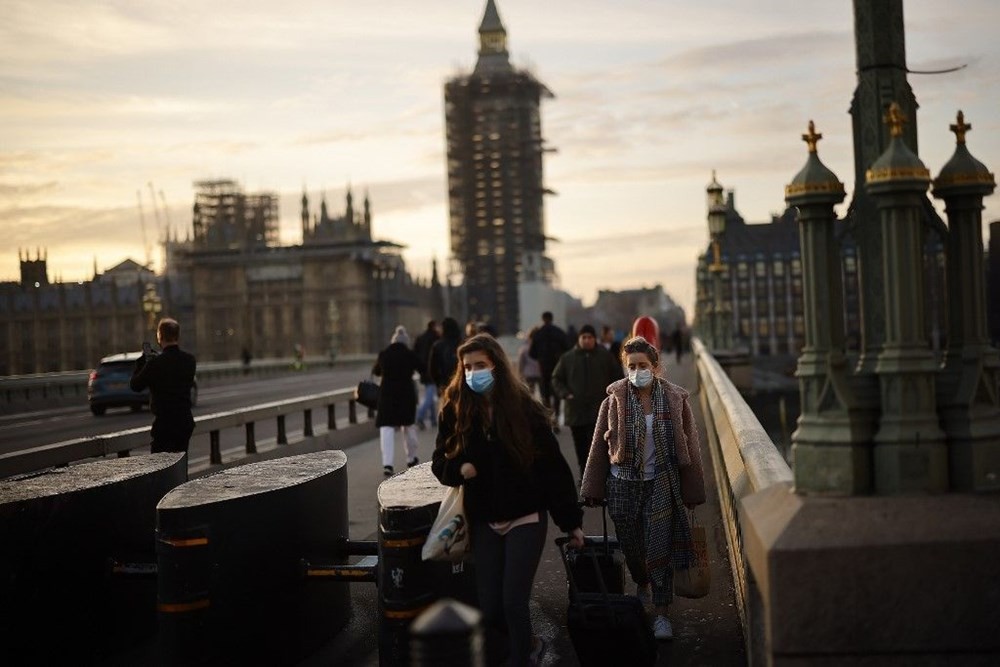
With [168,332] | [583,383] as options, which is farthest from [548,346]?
[168,332]

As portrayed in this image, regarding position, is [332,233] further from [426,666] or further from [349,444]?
[426,666]

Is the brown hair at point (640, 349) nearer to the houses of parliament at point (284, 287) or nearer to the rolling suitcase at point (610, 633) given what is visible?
the rolling suitcase at point (610, 633)

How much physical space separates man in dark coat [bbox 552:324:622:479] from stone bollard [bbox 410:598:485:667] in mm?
8211

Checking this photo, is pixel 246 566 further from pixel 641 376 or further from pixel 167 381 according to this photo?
pixel 167 381

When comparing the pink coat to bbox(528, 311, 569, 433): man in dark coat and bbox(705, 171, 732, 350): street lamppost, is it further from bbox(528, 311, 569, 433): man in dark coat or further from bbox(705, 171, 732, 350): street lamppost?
bbox(705, 171, 732, 350): street lamppost

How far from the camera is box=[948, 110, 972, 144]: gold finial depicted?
5.23m

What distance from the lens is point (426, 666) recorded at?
3.56 m

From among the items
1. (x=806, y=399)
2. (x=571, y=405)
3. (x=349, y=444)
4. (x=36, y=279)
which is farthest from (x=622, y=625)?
(x=36, y=279)

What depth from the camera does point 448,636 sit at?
10.5 ft

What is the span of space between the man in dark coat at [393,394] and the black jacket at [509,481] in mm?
9454

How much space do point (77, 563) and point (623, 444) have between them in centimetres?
312

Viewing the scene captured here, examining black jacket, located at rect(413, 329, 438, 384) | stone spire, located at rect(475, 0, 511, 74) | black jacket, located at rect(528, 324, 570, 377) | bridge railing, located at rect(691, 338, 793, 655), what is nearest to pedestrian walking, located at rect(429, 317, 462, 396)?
black jacket, located at rect(528, 324, 570, 377)

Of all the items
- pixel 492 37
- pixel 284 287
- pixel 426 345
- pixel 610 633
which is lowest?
pixel 610 633

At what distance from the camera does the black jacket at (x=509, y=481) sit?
6.11 m
